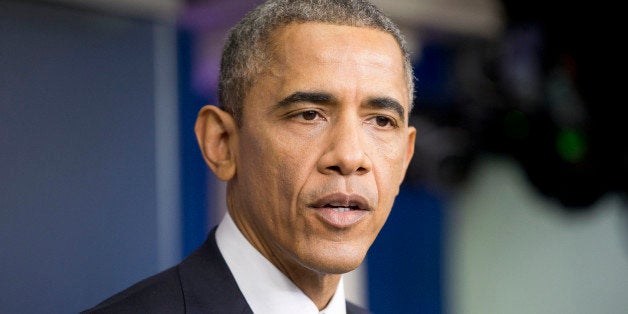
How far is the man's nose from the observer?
54.3 inches

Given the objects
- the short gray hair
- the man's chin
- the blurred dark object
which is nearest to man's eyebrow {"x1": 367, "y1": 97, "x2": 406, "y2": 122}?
the short gray hair

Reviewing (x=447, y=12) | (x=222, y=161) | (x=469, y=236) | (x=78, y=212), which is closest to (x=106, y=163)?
(x=78, y=212)

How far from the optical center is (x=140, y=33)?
2857mm

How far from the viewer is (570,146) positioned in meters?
3.17

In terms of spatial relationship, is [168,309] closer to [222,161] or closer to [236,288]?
[236,288]

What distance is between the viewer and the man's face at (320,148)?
1.40 meters

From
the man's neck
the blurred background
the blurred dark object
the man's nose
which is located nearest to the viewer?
the man's nose

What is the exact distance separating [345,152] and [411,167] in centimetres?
207

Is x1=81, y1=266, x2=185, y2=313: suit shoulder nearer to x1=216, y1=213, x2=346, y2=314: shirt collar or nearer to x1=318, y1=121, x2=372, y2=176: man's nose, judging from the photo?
x1=216, y1=213, x2=346, y2=314: shirt collar

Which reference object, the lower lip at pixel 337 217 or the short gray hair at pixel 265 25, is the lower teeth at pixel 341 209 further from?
the short gray hair at pixel 265 25

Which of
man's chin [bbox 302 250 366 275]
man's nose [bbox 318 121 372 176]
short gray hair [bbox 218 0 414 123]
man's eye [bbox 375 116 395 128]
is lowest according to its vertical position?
man's chin [bbox 302 250 366 275]

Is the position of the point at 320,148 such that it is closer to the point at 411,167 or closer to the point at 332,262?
the point at 332,262

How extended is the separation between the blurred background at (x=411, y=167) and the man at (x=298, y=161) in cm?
105

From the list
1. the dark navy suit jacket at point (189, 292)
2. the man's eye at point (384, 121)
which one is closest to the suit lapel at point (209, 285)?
the dark navy suit jacket at point (189, 292)
